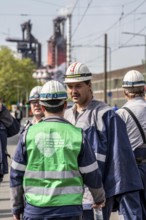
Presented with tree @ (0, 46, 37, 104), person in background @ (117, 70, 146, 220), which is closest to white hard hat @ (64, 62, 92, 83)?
person in background @ (117, 70, 146, 220)

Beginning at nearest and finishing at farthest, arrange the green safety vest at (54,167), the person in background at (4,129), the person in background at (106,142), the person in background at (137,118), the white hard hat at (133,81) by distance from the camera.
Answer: the green safety vest at (54,167)
the person in background at (106,142)
the person in background at (137,118)
the white hard hat at (133,81)
the person in background at (4,129)

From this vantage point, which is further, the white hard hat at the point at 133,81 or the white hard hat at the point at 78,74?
the white hard hat at the point at 133,81

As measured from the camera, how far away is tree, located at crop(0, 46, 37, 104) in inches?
3752

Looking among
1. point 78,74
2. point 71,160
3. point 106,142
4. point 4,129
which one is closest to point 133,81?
point 78,74

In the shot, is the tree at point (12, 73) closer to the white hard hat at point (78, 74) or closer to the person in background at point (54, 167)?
the white hard hat at point (78, 74)

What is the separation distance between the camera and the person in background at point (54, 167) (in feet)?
14.2

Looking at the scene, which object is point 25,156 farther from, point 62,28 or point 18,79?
point 62,28

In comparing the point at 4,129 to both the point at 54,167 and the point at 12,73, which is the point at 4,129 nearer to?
the point at 54,167

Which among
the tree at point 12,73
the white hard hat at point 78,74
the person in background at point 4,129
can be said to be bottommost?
the tree at point 12,73

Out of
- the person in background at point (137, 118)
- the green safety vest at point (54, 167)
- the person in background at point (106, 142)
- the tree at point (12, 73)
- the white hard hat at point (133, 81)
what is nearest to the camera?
the green safety vest at point (54, 167)

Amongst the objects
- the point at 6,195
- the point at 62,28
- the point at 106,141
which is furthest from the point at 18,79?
the point at 106,141

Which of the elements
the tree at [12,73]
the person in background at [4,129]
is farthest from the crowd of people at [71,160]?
the tree at [12,73]

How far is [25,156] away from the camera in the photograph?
446cm

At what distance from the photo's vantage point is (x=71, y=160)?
4.34 m
